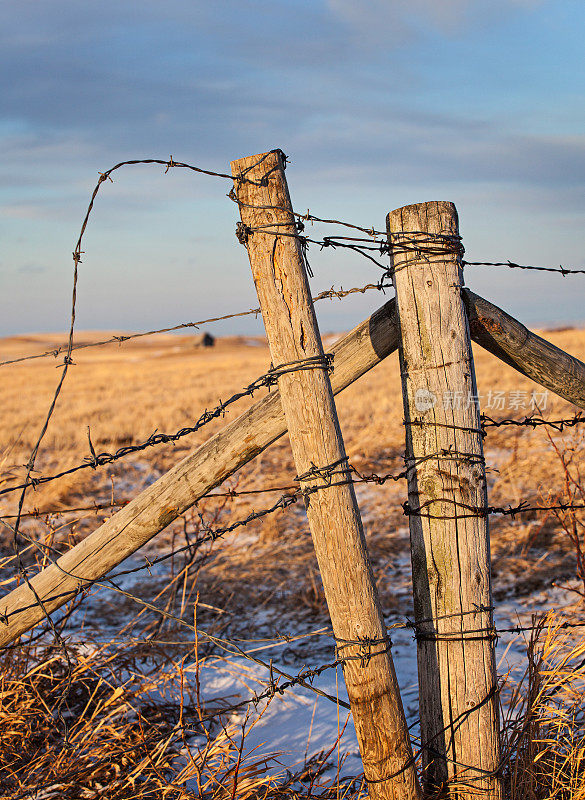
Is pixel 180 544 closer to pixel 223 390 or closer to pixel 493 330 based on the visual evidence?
pixel 493 330

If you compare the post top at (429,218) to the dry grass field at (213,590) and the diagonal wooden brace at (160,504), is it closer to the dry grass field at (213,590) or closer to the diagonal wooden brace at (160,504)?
the diagonal wooden brace at (160,504)

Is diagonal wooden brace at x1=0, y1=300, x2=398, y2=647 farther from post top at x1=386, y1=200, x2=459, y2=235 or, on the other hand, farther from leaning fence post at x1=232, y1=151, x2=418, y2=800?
post top at x1=386, y1=200, x2=459, y2=235

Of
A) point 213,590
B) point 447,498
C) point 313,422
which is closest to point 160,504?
point 313,422

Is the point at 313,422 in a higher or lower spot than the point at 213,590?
higher

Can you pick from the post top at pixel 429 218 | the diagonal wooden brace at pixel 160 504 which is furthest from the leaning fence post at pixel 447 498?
the diagonal wooden brace at pixel 160 504

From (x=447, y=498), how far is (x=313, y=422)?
533mm

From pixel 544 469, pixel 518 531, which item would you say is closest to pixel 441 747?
pixel 518 531

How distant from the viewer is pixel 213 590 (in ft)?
17.0

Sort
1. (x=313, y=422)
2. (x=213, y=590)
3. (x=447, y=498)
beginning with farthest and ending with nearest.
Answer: (x=213, y=590) < (x=447, y=498) < (x=313, y=422)

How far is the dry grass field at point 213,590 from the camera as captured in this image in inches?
99.1

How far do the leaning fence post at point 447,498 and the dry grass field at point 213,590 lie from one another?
13.1 inches

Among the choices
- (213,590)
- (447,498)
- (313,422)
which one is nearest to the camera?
(313,422)

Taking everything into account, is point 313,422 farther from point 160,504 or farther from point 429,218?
point 429,218

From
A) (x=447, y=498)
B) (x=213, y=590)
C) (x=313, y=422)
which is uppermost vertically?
(x=313, y=422)
